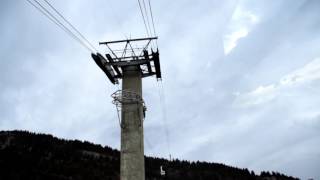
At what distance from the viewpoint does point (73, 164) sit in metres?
60.1

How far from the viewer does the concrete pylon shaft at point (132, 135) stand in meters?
12.2

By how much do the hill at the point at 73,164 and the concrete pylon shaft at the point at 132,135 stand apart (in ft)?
139

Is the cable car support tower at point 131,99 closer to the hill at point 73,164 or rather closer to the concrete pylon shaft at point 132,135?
the concrete pylon shaft at point 132,135

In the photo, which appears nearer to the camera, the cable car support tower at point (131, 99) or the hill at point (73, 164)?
the cable car support tower at point (131, 99)

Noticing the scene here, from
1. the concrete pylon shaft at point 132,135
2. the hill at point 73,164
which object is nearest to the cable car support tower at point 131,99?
the concrete pylon shaft at point 132,135

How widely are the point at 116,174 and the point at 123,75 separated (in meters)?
44.5

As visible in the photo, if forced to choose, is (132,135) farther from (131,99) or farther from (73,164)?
(73,164)

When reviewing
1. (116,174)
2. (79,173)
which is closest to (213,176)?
(116,174)

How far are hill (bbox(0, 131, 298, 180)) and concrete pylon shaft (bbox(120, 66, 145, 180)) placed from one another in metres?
42.3

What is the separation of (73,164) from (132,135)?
164ft

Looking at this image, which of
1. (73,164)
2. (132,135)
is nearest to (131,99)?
(132,135)

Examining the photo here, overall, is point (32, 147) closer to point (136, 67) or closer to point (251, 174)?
point (251, 174)

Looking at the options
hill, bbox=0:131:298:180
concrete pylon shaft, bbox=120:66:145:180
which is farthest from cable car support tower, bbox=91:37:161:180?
hill, bbox=0:131:298:180

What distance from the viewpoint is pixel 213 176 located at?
64875mm
